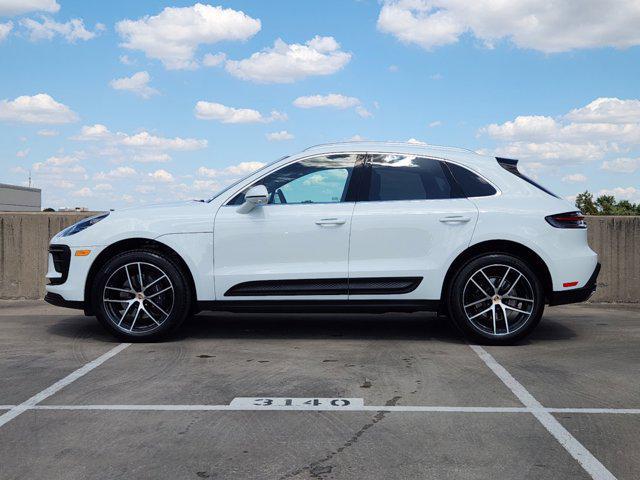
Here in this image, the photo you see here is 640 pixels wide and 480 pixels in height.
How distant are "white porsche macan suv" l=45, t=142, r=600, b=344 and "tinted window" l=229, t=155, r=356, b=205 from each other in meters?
0.01

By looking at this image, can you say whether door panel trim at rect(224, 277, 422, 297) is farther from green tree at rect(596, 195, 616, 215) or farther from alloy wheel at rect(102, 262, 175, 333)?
green tree at rect(596, 195, 616, 215)

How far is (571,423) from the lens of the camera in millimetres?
4137

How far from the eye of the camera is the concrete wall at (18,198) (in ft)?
263

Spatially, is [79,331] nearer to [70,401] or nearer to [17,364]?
[17,364]

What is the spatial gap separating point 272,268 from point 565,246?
2.63m

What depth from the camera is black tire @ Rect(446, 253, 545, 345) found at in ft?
20.8

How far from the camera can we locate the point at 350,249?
635 centimetres

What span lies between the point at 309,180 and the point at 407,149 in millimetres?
971

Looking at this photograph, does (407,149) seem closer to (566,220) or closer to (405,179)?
(405,179)

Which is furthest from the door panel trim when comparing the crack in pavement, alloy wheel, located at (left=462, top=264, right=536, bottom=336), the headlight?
the crack in pavement

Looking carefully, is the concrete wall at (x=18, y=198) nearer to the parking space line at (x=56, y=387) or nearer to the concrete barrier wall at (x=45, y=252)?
the concrete barrier wall at (x=45, y=252)

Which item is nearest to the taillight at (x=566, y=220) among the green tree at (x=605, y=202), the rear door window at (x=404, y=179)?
the rear door window at (x=404, y=179)

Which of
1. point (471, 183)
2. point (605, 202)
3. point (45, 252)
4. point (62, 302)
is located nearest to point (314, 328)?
point (471, 183)

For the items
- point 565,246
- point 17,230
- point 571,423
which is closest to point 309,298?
point 565,246
